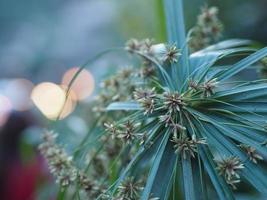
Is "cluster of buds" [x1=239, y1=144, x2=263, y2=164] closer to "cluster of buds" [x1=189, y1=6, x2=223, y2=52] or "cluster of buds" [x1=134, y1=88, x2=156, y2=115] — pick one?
"cluster of buds" [x1=134, y1=88, x2=156, y2=115]

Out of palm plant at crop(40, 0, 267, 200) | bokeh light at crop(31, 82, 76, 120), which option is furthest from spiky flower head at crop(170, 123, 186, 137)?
bokeh light at crop(31, 82, 76, 120)

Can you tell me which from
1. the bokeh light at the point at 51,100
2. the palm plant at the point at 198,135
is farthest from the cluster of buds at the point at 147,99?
the bokeh light at the point at 51,100

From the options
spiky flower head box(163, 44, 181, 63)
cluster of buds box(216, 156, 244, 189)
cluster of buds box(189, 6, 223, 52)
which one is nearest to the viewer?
cluster of buds box(216, 156, 244, 189)

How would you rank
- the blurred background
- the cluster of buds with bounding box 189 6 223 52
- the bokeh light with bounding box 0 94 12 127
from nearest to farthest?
the cluster of buds with bounding box 189 6 223 52 < the blurred background < the bokeh light with bounding box 0 94 12 127

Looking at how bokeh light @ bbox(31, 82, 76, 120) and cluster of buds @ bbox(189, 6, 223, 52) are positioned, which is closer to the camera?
cluster of buds @ bbox(189, 6, 223, 52)

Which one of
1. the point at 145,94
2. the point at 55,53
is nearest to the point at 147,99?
the point at 145,94

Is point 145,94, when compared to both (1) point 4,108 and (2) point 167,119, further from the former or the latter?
(1) point 4,108
